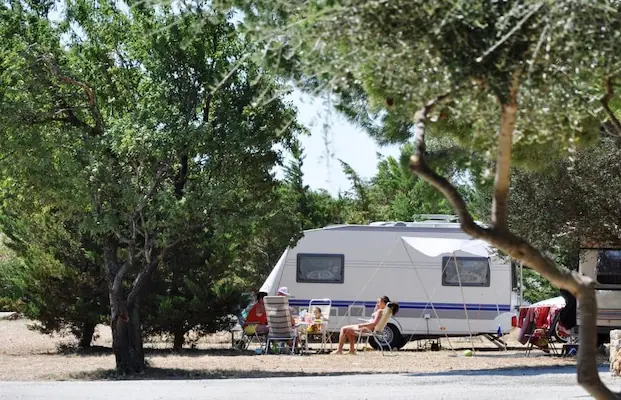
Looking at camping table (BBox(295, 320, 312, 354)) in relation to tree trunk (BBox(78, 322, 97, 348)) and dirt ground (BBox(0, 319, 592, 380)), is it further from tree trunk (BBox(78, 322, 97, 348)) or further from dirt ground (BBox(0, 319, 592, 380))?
tree trunk (BBox(78, 322, 97, 348))

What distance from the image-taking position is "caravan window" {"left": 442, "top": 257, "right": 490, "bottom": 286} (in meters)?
21.5

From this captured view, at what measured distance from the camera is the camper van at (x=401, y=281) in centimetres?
2130

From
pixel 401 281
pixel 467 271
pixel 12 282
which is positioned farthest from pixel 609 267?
pixel 12 282

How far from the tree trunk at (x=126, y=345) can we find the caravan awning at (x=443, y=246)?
7.60 metres

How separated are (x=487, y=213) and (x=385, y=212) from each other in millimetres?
15236

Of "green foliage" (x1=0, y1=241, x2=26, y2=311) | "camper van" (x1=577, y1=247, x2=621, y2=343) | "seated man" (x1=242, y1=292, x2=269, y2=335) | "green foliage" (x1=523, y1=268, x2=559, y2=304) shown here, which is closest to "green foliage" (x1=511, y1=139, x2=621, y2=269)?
"camper van" (x1=577, y1=247, x2=621, y2=343)

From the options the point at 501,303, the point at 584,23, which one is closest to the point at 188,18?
the point at 584,23

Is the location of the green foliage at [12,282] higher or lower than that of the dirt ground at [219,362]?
higher

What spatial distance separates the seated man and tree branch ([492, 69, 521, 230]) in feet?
48.0

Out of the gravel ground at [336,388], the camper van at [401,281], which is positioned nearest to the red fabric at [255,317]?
the camper van at [401,281]

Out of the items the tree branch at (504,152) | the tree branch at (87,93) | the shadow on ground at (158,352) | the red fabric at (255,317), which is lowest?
the shadow on ground at (158,352)

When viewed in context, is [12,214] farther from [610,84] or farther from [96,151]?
[610,84]

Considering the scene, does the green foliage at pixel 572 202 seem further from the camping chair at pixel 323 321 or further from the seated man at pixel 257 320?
the seated man at pixel 257 320

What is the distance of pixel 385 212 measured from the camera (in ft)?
111
